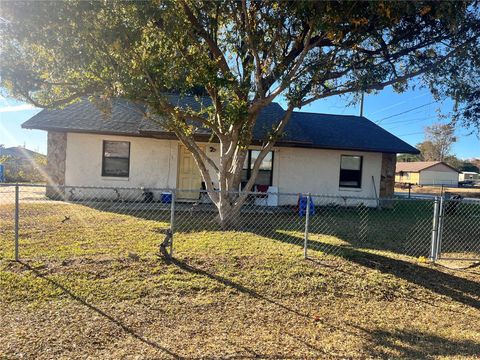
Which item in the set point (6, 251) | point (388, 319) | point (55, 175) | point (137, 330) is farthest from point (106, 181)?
point (388, 319)

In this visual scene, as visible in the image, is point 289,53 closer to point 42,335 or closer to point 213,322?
point 213,322

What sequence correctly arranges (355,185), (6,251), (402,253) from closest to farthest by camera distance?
(6,251) < (402,253) < (355,185)

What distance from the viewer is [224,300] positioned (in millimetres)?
4434

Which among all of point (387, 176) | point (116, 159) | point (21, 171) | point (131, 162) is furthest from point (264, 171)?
point (21, 171)

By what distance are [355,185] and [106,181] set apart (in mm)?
10319

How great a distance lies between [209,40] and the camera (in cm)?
751

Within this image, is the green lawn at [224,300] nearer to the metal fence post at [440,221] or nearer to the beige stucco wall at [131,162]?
the metal fence post at [440,221]

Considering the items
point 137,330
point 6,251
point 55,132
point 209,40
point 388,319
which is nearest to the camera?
point 137,330

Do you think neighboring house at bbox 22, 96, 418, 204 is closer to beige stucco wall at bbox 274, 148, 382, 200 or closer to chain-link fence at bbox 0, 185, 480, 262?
beige stucco wall at bbox 274, 148, 382, 200

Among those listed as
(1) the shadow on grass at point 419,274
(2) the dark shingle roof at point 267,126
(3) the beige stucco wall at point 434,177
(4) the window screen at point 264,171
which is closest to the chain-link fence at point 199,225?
(1) the shadow on grass at point 419,274

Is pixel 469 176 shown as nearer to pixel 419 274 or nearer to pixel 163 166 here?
Result: pixel 163 166

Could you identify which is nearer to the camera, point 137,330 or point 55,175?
point 137,330

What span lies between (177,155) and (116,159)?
91.8 inches

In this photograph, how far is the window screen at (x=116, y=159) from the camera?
41.9 feet
